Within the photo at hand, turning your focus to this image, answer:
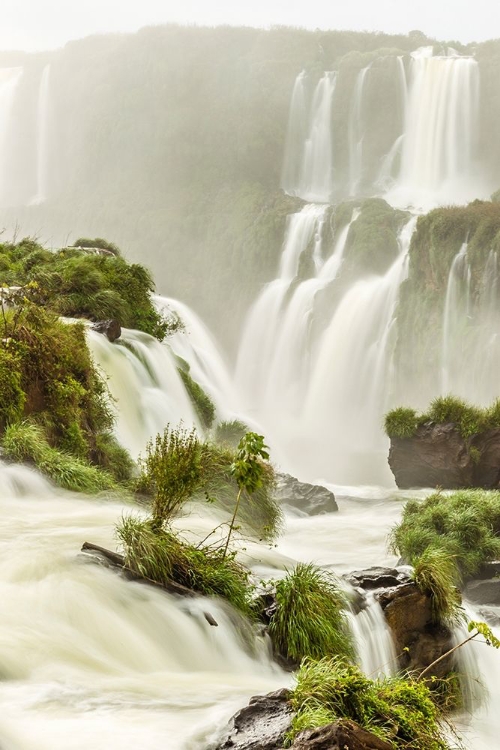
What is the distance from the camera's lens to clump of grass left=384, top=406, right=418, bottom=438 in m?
18.1

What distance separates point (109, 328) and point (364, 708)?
488 inches

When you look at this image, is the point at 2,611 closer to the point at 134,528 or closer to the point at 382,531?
the point at 134,528

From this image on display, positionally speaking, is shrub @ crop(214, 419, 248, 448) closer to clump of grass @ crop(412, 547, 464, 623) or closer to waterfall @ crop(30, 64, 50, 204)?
clump of grass @ crop(412, 547, 464, 623)

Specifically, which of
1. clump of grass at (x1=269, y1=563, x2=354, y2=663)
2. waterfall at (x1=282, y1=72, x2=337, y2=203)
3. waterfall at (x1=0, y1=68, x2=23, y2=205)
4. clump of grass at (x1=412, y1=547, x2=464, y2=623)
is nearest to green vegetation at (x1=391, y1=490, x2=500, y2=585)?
clump of grass at (x1=412, y1=547, x2=464, y2=623)

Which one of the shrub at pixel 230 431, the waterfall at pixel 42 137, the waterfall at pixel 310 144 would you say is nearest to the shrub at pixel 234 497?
the shrub at pixel 230 431

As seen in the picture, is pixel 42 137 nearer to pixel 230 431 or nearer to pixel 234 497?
pixel 230 431

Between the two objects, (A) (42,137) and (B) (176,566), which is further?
(A) (42,137)

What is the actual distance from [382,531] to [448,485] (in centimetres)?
428

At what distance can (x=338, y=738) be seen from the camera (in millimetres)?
4004

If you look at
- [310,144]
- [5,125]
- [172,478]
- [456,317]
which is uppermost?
[5,125]

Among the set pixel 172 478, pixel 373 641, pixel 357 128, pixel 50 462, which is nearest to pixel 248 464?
pixel 172 478

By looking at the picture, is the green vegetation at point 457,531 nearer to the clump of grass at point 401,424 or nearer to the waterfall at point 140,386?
the waterfall at point 140,386

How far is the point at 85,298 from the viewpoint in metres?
17.5

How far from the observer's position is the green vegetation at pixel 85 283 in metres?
17.1
